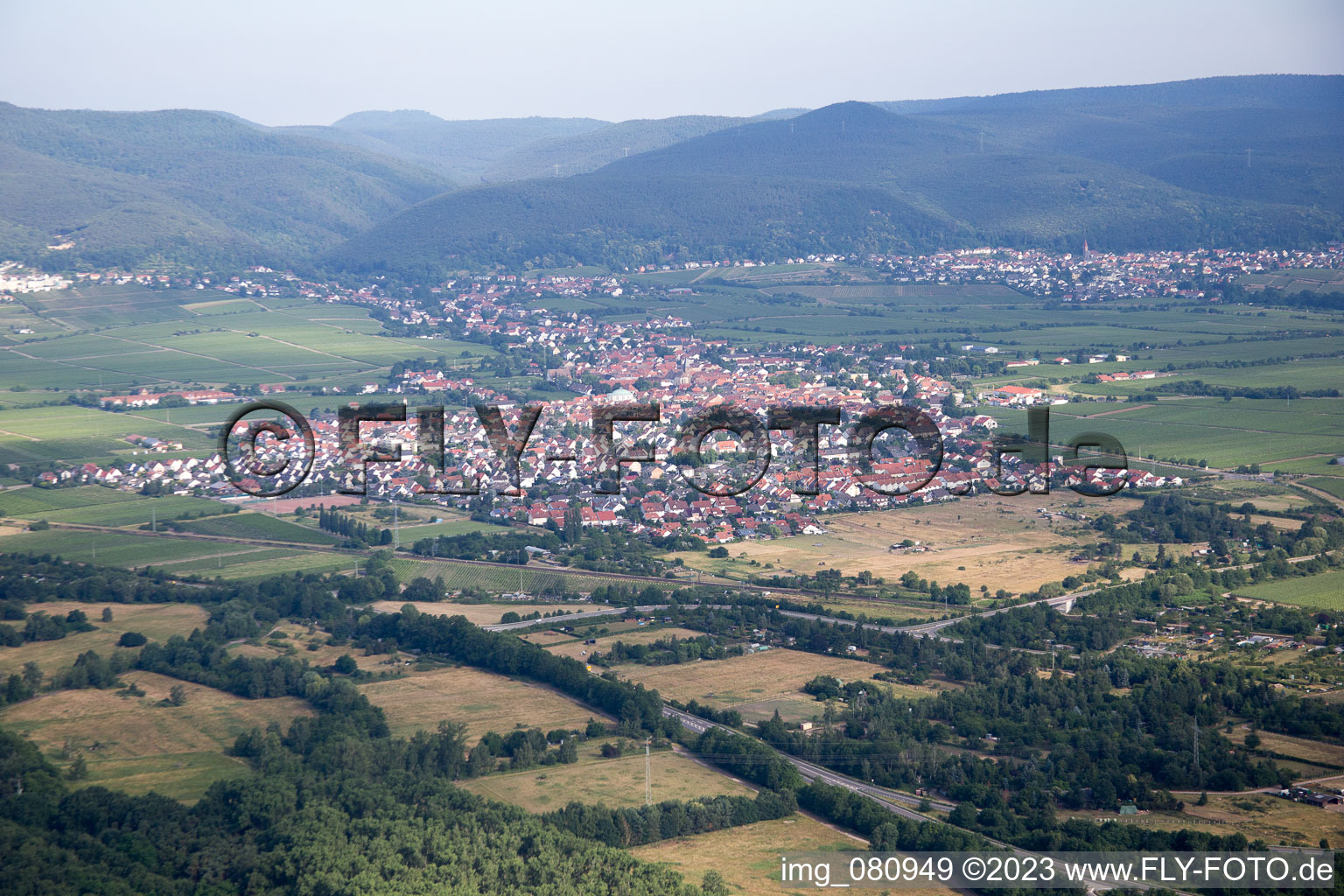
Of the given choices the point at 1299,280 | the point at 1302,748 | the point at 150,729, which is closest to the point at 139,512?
the point at 150,729

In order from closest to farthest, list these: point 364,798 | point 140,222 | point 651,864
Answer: point 651,864 < point 364,798 < point 140,222

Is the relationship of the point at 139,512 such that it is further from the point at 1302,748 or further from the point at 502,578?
the point at 1302,748

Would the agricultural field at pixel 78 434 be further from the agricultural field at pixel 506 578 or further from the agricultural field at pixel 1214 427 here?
the agricultural field at pixel 1214 427

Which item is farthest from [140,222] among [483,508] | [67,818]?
[67,818]

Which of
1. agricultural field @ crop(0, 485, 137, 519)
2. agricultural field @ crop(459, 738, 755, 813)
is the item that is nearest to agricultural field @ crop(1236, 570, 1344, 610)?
agricultural field @ crop(459, 738, 755, 813)

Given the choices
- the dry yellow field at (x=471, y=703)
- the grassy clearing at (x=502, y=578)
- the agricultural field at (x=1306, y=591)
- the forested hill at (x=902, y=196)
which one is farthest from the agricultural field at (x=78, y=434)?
the forested hill at (x=902, y=196)

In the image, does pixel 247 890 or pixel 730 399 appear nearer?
pixel 247 890

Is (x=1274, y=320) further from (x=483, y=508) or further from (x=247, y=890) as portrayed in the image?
(x=247, y=890)

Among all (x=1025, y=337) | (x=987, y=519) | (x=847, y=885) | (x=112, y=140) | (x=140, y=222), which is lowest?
(x=847, y=885)

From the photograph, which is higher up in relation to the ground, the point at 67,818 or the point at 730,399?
the point at 730,399

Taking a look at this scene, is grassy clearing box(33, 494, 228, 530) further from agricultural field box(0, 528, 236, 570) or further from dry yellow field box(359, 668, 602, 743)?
dry yellow field box(359, 668, 602, 743)
